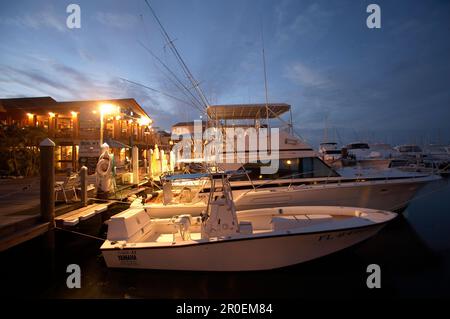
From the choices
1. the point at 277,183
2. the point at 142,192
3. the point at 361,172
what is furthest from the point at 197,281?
the point at 361,172

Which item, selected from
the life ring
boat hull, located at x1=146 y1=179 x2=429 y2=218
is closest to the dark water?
boat hull, located at x1=146 y1=179 x2=429 y2=218

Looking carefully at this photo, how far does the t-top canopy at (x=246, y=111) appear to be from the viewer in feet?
28.2

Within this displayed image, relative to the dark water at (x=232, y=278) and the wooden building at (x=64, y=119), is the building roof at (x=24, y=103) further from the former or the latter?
the dark water at (x=232, y=278)

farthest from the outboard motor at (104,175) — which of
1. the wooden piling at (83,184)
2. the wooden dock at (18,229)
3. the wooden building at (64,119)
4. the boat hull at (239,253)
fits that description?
the wooden building at (64,119)

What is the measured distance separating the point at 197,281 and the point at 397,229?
7.61 metres

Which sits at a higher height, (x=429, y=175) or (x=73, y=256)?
(x=429, y=175)

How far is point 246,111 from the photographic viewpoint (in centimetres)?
926

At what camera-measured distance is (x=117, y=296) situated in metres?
4.46

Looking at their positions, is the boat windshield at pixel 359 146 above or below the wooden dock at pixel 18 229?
above

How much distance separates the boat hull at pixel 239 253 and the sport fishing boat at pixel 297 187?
234 centimetres

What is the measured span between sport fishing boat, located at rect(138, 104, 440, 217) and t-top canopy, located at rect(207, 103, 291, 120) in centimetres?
41

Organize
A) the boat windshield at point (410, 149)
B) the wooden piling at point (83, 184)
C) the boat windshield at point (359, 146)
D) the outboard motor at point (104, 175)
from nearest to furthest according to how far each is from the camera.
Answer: the wooden piling at point (83, 184) < the outboard motor at point (104, 175) < the boat windshield at point (359, 146) < the boat windshield at point (410, 149)

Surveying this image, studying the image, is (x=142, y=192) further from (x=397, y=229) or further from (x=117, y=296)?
(x=397, y=229)

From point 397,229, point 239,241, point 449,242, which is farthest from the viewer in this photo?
point 397,229
